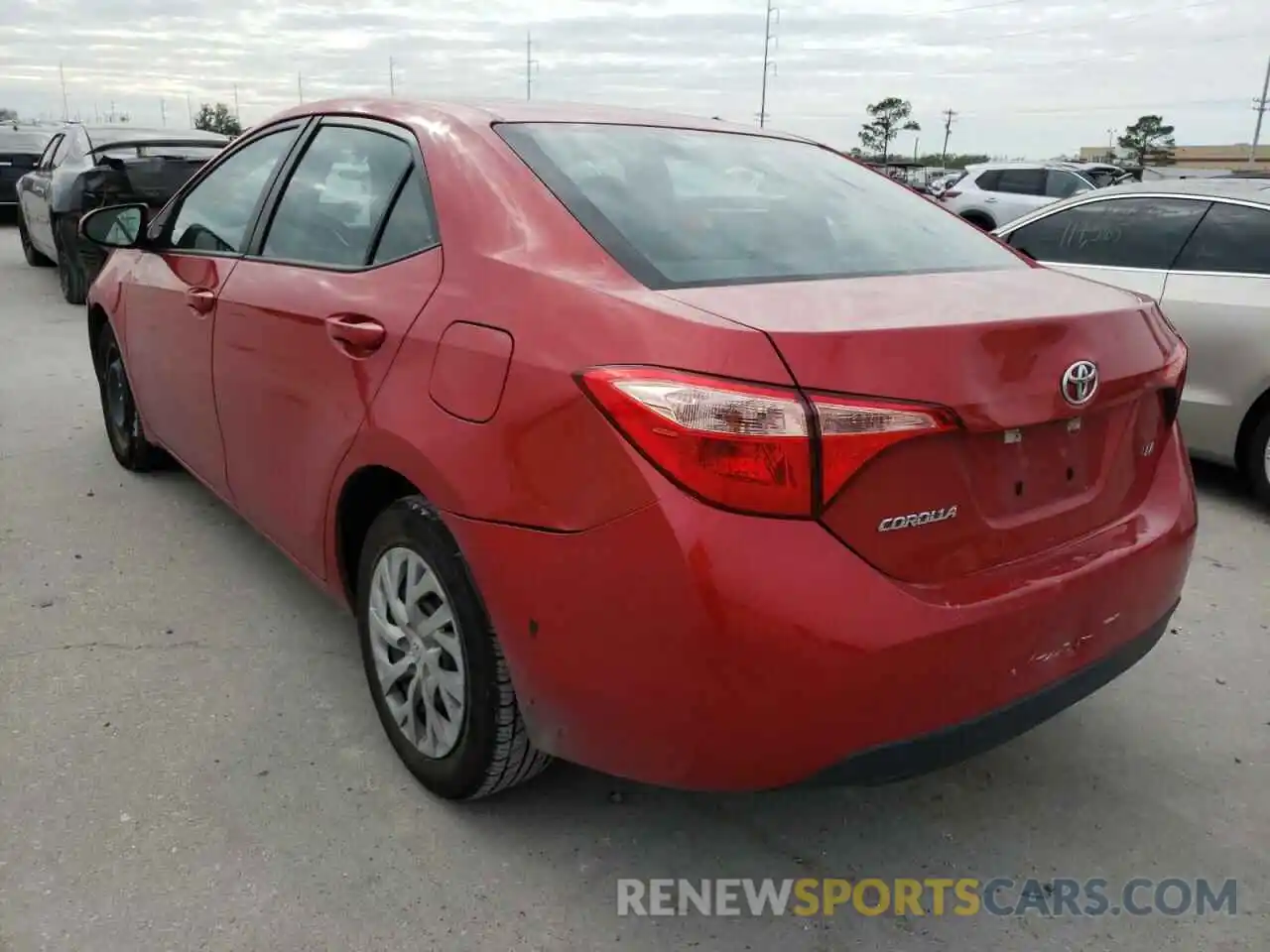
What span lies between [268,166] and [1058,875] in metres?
3.00

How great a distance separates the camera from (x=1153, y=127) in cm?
7538

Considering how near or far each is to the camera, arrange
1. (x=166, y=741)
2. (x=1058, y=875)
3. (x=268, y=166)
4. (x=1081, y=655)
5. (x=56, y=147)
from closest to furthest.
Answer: (x=1081, y=655)
(x=1058, y=875)
(x=166, y=741)
(x=268, y=166)
(x=56, y=147)

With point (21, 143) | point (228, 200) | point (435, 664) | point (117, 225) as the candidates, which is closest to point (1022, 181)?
point (21, 143)

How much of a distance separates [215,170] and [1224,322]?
4430 millimetres

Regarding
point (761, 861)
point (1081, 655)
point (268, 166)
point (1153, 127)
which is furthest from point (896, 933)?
point (1153, 127)

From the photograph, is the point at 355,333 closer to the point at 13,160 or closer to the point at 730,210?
the point at 730,210

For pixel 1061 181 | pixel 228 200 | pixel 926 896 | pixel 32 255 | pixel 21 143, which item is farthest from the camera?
pixel 1061 181

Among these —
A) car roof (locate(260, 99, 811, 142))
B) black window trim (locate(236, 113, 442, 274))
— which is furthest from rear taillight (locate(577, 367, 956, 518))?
car roof (locate(260, 99, 811, 142))

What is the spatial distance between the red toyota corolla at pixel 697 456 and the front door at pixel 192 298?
1.88 feet

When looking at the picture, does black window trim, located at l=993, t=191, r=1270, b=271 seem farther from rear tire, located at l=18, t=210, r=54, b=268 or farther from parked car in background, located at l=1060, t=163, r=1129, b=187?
parked car in background, located at l=1060, t=163, r=1129, b=187

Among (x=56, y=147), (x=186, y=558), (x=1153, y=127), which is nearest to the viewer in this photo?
(x=186, y=558)

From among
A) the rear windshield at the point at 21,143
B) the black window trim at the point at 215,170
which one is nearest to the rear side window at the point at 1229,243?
the black window trim at the point at 215,170

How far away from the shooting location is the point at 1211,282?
16.3 ft

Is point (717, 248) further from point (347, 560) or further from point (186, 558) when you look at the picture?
point (186, 558)
